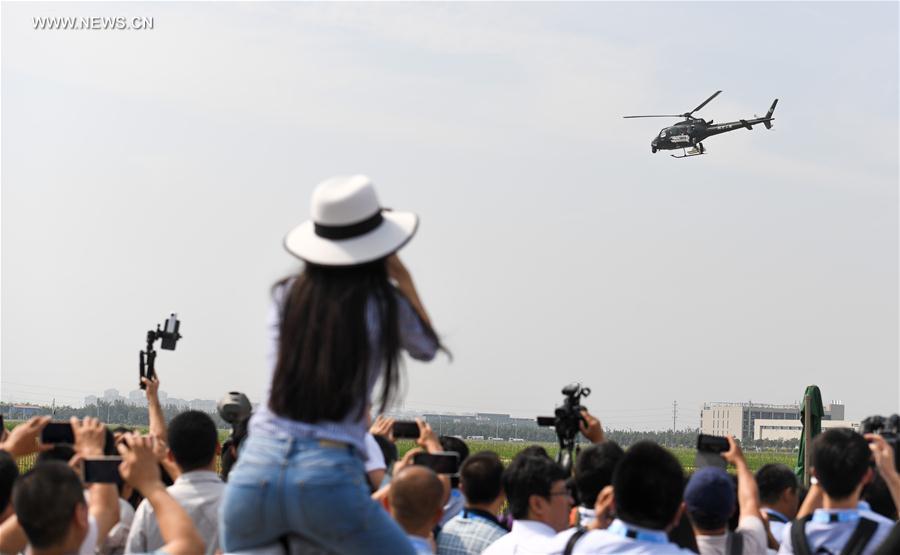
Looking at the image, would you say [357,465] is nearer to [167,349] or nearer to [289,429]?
[289,429]

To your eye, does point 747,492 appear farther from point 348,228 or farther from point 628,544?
point 348,228

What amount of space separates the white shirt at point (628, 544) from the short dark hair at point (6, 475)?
2.59 m

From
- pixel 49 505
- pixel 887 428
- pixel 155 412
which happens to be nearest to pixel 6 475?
pixel 155 412

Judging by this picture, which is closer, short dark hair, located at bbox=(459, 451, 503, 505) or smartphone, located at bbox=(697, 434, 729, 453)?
smartphone, located at bbox=(697, 434, 729, 453)

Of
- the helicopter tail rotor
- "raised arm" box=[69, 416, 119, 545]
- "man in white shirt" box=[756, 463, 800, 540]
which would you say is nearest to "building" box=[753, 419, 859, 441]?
the helicopter tail rotor

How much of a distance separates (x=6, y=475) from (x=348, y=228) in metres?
2.42

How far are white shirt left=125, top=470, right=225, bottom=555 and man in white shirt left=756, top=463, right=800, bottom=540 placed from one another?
3.46m

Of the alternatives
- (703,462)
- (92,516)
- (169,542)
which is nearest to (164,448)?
(92,516)

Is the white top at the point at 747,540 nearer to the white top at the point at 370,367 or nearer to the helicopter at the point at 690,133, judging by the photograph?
the white top at the point at 370,367

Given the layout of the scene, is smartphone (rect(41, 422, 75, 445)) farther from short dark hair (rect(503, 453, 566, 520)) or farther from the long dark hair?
short dark hair (rect(503, 453, 566, 520))

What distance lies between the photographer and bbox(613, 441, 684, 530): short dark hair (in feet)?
16.4

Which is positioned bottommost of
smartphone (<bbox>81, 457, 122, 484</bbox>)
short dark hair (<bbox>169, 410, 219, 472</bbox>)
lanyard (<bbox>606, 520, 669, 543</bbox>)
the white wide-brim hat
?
lanyard (<bbox>606, 520, 669, 543</bbox>)

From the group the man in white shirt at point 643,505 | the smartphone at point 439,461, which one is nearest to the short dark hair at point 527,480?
the smartphone at point 439,461

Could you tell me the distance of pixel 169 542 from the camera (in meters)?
4.42
